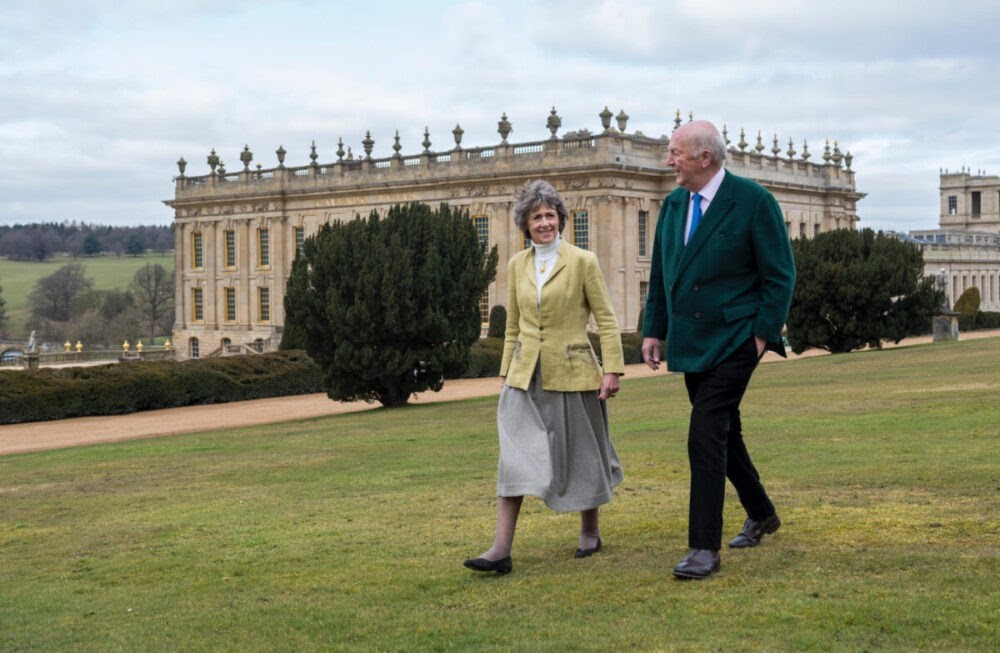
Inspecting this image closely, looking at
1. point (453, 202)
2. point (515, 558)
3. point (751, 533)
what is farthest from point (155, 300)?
point (751, 533)

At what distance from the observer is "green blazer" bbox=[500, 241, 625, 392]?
7078 mm

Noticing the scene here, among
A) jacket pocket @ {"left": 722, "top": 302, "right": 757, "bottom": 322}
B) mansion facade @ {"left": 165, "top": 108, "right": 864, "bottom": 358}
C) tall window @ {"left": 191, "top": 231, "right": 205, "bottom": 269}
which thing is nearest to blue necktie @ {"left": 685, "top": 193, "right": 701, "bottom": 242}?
jacket pocket @ {"left": 722, "top": 302, "right": 757, "bottom": 322}

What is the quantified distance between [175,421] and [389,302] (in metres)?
6.51

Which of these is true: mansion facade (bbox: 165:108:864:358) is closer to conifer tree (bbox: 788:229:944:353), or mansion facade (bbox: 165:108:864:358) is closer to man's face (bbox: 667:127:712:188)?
conifer tree (bbox: 788:229:944:353)

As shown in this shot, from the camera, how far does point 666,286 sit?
6898 millimetres

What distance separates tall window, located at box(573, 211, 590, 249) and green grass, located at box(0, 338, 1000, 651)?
4008cm

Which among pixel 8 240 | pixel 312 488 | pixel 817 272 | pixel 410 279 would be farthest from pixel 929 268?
pixel 8 240

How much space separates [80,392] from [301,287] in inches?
322

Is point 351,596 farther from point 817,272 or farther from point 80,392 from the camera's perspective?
point 817,272

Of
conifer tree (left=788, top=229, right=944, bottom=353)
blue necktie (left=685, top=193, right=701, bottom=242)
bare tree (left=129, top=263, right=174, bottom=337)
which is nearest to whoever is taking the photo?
blue necktie (left=685, top=193, right=701, bottom=242)

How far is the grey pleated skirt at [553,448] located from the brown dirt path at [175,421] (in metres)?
18.9

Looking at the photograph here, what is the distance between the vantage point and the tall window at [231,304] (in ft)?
223

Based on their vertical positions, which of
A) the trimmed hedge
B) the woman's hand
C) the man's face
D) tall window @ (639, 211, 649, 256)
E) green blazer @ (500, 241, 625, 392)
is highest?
tall window @ (639, 211, 649, 256)

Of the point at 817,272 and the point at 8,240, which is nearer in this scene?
the point at 817,272
